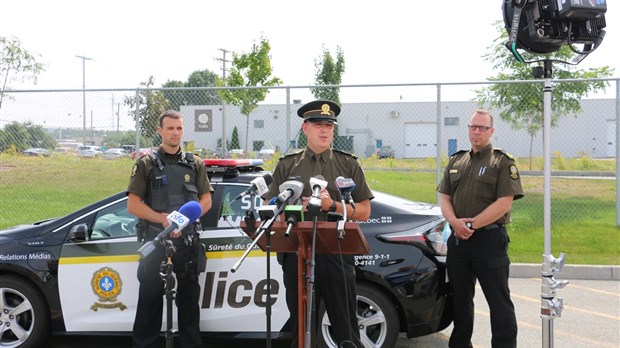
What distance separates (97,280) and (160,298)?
64cm

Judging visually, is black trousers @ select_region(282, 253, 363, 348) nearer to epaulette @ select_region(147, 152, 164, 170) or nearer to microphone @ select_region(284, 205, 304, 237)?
microphone @ select_region(284, 205, 304, 237)

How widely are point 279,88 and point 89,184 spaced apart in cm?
395

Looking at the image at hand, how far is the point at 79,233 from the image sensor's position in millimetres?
4953

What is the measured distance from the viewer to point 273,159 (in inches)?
373

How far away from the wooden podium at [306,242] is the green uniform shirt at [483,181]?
66.3 inches

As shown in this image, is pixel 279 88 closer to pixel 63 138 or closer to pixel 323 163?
pixel 63 138

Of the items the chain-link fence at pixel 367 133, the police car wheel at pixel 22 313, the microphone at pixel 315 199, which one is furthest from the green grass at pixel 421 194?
the microphone at pixel 315 199

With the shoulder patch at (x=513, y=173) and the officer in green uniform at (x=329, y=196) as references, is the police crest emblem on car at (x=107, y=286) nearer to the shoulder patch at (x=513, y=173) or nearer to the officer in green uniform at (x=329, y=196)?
the officer in green uniform at (x=329, y=196)

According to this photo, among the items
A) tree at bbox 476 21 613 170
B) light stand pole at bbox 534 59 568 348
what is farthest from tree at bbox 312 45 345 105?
light stand pole at bbox 534 59 568 348

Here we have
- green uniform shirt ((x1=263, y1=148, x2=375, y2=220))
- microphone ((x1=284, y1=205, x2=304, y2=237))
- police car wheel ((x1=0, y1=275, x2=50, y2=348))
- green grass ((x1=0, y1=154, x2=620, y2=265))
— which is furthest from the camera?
green grass ((x1=0, y1=154, x2=620, y2=265))

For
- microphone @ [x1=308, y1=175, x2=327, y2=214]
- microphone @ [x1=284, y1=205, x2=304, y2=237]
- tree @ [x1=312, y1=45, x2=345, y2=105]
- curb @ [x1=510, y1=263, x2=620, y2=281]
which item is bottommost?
curb @ [x1=510, y1=263, x2=620, y2=281]

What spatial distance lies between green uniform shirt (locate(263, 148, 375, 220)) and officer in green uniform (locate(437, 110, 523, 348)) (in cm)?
110

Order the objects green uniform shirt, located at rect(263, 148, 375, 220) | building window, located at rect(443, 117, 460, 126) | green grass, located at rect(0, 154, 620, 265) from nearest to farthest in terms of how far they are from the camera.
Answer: green uniform shirt, located at rect(263, 148, 375, 220) < green grass, located at rect(0, 154, 620, 265) < building window, located at rect(443, 117, 460, 126)

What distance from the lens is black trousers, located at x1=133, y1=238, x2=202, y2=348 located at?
15.3ft
